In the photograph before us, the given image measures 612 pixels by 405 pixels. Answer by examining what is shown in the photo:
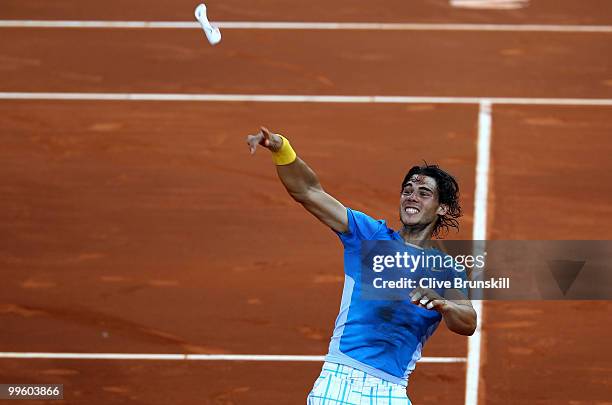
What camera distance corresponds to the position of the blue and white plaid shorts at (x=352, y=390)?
592 centimetres

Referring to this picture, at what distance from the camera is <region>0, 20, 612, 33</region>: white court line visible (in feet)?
35.2

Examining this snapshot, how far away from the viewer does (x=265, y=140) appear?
5.82 metres

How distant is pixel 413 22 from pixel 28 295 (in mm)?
4540

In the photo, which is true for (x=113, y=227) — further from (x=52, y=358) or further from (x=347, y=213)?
(x=347, y=213)

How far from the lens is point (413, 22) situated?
10812 mm

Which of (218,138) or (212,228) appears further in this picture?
(218,138)

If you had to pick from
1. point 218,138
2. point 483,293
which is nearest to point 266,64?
point 218,138

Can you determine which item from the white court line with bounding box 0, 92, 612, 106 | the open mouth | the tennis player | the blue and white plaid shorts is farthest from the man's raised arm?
the white court line with bounding box 0, 92, 612, 106

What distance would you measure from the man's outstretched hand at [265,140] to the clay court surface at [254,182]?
112 inches

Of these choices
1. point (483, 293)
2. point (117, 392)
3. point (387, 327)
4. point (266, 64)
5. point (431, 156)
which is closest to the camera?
point (387, 327)

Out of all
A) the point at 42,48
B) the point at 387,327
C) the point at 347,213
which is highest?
the point at 42,48

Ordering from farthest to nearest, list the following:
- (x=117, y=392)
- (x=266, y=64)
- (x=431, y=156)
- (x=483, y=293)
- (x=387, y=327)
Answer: (x=266, y=64) → (x=431, y=156) → (x=483, y=293) → (x=117, y=392) → (x=387, y=327)

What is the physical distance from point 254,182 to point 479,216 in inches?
77.1

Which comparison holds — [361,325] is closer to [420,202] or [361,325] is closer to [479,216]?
[420,202]
